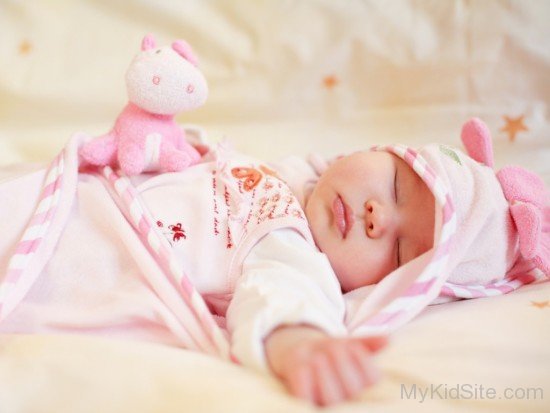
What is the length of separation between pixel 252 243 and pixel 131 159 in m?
0.26

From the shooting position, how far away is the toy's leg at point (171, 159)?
1020 millimetres

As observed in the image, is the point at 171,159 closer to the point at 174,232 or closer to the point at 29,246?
the point at 174,232

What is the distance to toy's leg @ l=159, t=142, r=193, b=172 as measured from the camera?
40.1 inches

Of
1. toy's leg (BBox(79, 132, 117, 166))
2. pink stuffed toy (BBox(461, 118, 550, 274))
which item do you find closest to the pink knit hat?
pink stuffed toy (BBox(461, 118, 550, 274))

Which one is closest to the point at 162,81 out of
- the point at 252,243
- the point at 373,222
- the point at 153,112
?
the point at 153,112

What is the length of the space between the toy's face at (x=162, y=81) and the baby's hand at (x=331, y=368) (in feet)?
1.70

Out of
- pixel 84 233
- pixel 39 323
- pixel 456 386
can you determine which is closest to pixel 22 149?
pixel 84 233

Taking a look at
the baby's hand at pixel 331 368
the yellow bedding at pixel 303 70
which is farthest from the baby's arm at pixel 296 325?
the yellow bedding at pixel 303 70

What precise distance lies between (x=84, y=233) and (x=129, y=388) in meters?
0.39

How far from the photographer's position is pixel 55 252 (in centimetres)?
92

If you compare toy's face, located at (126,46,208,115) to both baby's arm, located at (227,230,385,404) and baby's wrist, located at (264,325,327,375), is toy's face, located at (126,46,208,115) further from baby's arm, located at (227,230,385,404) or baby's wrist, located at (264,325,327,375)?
baby's wrist, located at (264,325,327,375)

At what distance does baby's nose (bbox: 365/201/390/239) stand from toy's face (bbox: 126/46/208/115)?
0.36m

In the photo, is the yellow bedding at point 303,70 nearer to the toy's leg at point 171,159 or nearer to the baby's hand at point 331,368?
the toy's leg at point 171,159

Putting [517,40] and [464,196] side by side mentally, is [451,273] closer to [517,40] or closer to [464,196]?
[464,196]
